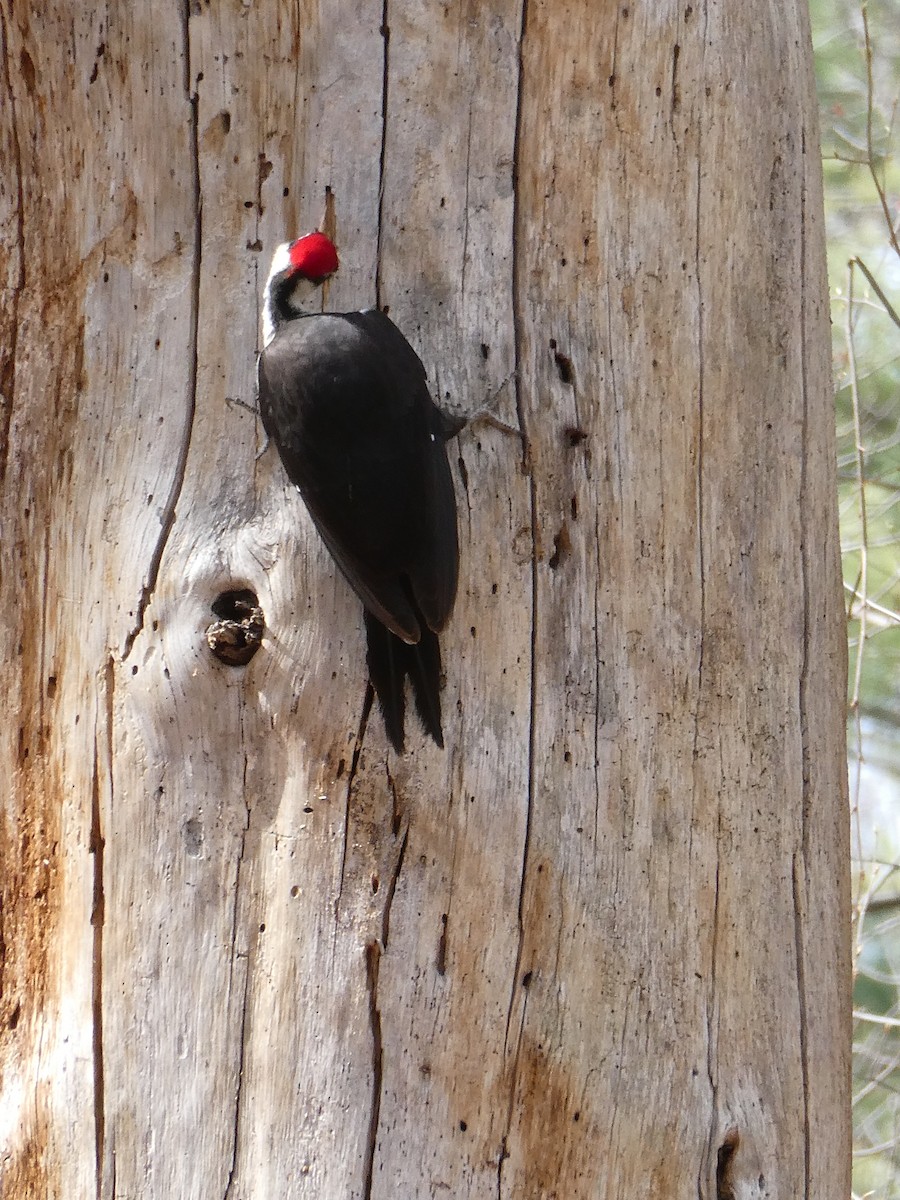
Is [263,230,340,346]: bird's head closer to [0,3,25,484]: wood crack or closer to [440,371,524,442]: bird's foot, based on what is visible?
[440,371,524,442]: bird's foot

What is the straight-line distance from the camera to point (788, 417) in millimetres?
2217

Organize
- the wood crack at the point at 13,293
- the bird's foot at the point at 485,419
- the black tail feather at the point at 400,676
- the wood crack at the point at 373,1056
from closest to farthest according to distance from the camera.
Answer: the wood crack at the point at 373,1056
the black tail feather at the point at 400,676
the bird's foot at the point at 485,419
the wood crack at the point at 13,293

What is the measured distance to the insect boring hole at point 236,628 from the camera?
1.99 meters

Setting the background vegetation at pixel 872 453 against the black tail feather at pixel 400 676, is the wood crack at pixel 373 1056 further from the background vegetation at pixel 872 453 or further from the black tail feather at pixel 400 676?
the background vegetation at pixel 872 453

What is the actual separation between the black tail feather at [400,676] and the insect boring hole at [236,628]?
0.17 meters

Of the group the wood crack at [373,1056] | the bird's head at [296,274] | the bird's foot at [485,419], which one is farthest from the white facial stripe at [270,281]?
the wood crack at [373,1056]

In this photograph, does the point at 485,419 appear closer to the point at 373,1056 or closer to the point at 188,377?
the point at 188,377

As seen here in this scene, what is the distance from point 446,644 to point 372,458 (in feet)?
1.05

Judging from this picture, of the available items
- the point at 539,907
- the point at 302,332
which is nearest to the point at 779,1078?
the point at 539,907

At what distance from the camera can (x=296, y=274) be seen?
2.07 meters

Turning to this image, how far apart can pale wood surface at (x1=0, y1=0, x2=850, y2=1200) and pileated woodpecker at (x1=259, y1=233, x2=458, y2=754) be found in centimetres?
5

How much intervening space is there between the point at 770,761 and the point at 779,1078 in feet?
1.58

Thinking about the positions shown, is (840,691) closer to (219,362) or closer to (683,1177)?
(683,1177)

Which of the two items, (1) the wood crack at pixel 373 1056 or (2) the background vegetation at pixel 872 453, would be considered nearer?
(1) the wood crack at pixel 373 1056
